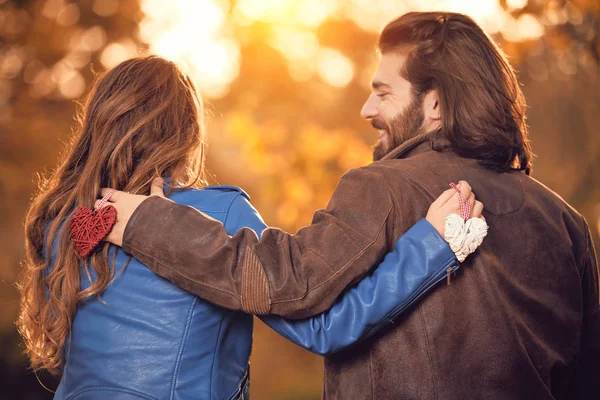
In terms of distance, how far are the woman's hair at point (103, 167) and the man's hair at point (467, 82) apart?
834 millimetres

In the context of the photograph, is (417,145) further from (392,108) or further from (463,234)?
(463,234)

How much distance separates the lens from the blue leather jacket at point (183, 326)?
2.02 metres

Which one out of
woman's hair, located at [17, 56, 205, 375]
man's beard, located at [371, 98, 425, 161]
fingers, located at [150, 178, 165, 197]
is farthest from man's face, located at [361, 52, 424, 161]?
fingers, located at [150, 178, 165, 197]

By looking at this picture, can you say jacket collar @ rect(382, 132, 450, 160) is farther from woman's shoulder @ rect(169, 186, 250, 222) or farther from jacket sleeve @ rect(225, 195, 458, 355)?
woman's shoulder @ rect(169, 186, 250, 222)

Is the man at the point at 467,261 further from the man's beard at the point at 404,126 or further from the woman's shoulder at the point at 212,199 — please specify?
the woman's shoulder at the point at 212,199

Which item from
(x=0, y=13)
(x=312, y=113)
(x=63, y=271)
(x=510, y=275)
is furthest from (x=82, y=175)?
(x=312, y=113)

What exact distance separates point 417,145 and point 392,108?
241 millimetres

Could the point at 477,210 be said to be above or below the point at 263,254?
above

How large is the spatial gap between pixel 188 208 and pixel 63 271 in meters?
0.45

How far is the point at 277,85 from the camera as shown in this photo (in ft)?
29.1

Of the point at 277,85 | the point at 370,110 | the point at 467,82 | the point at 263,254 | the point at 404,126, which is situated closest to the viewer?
the point at 263,254

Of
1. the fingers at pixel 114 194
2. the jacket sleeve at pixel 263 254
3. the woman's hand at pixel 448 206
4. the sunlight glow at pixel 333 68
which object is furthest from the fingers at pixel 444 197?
the sunlight glow at pixel 333 68

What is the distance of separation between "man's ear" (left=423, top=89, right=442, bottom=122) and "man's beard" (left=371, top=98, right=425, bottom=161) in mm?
17

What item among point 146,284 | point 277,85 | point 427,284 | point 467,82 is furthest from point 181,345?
point 277,85
